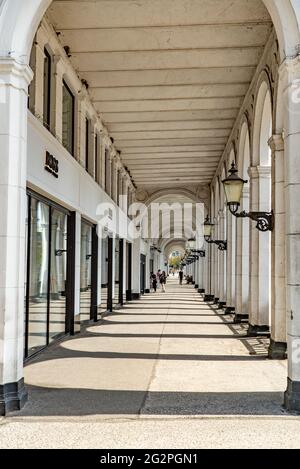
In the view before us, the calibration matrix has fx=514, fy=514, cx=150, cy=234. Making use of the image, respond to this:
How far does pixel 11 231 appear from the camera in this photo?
18.1ft

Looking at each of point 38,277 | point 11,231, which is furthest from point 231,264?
point 11,231

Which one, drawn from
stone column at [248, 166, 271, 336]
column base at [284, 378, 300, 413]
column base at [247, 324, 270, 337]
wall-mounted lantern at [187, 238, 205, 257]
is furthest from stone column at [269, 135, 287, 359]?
wall-mounted lantern at [187, 238, 205, 257]

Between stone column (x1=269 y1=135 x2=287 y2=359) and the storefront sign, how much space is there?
394 cm

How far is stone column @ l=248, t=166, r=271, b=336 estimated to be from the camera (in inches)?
437

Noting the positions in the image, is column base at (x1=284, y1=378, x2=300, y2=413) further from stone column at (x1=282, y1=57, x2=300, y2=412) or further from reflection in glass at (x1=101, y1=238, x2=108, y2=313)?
reflection in glass at (x1=101, y1=238, x2=108, y2=313)

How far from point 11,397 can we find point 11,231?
68.7 inches

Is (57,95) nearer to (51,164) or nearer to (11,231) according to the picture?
(51,164)

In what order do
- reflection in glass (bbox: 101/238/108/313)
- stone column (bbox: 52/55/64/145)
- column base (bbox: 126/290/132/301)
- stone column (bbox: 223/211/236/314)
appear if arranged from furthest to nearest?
column base (bbox: 126/290/132/301)
stone column (bbox: 223/211/236/314)
reflection in glass (bbox: 101/238/108/313)
stone column (bbox: 52/55/64/145)

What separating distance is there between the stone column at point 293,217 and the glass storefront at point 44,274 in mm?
4063

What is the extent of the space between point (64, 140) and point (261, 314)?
18.5 feet

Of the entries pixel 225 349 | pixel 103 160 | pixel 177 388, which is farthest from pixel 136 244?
pixel 177 388

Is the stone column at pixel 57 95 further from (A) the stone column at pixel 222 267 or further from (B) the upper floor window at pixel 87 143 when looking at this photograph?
(A) the stone column at pixel 222 267

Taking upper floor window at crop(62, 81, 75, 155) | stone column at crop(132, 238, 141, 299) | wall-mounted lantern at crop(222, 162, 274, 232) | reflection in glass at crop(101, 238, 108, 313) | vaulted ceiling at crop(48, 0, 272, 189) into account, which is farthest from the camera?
stone column at crop(132, 238, 141, 299)

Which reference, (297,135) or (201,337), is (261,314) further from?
(297,135)
